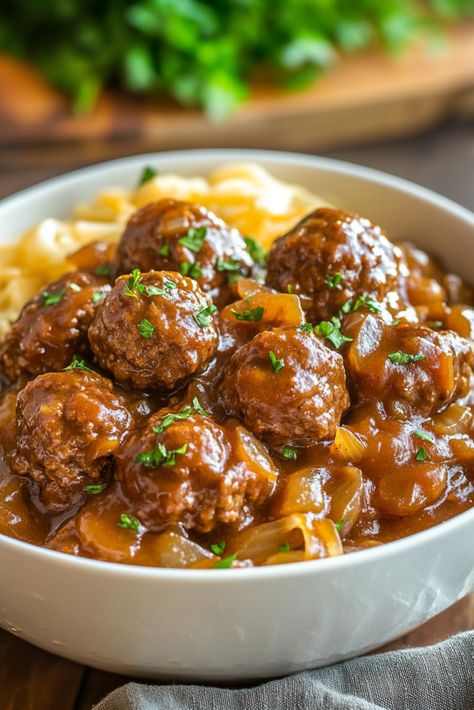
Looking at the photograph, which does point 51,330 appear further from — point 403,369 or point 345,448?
point 403,369

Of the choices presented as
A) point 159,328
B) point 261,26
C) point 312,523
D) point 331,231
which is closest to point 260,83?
point 261,26

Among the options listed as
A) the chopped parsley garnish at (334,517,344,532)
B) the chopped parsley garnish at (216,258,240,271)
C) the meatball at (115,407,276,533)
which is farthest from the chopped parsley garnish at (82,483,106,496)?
the chopped parsley garnish at (216,258,240,271)

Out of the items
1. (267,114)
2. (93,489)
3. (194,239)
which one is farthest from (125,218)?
(267,114)

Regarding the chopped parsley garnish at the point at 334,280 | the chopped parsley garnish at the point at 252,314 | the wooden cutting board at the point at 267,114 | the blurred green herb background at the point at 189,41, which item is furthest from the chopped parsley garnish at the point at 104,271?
the blurred green herb background at the point at 189,41

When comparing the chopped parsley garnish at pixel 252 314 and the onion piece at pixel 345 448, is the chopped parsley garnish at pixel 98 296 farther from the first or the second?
the onion piece at pixel 345 448

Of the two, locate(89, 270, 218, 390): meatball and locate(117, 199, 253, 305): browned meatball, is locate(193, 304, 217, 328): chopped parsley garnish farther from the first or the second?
locate(117, 199, 253, 305): browned meatball

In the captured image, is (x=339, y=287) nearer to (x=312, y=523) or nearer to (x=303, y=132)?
(x=312, y=523)
